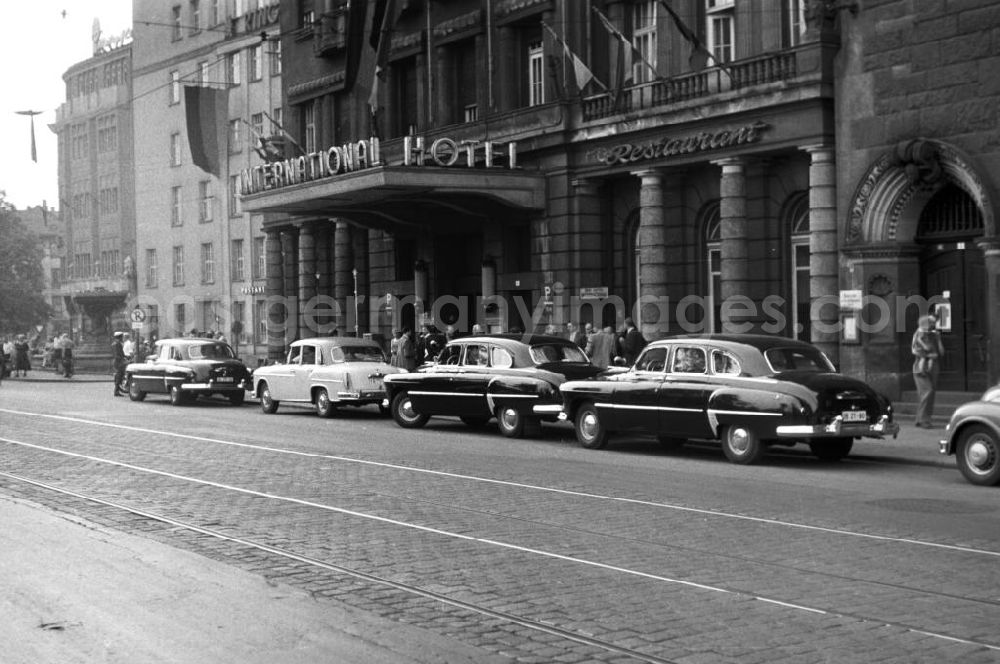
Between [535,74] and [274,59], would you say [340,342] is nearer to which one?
[535,74]

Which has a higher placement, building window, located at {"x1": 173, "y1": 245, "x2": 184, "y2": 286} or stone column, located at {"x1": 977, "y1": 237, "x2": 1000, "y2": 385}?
building window, located at {"x1": 173, "y1": 245, "x2": 184, "y2": 286}

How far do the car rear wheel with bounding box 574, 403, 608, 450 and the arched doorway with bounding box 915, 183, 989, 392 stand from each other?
320 inches

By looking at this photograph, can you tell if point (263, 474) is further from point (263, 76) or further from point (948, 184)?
point (263, 76)

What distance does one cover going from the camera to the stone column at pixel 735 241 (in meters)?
28.6

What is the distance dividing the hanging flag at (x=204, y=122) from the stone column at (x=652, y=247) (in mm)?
20945

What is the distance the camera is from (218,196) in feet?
199

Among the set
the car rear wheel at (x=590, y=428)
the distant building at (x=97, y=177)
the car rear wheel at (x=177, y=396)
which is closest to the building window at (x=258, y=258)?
the distant building at (x=97, y=177)

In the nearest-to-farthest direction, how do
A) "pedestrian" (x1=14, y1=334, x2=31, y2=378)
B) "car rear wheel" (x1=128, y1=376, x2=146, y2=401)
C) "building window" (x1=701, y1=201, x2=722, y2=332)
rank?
1. "building window" (x1=701, y1=201, x2=722, y2=332)
2. "car rear wheel" (x1=128, y1=376, x2=146, y2=401)
3. "pedestrian" (x1=14, y1=334, x2=31, y2=378)

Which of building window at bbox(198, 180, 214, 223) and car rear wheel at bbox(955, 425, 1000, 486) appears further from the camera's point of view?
building window at bbox(198, 180, 214, 223)

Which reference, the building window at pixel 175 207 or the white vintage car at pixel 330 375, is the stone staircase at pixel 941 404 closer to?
the white vintage car at pixel 330 375

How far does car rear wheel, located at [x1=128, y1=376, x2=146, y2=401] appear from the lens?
3581 centimetres

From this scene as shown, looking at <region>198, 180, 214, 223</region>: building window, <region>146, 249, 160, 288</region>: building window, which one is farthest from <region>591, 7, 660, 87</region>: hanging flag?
<region>146, 249, 160, 288</region>: building window

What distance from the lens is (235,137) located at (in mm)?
58469

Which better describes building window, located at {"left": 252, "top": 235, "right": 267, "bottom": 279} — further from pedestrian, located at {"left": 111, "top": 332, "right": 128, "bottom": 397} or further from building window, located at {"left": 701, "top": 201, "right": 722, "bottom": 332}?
building window, located at {"left": 701, "top": 201, "right": 722, "bottom": 332}
